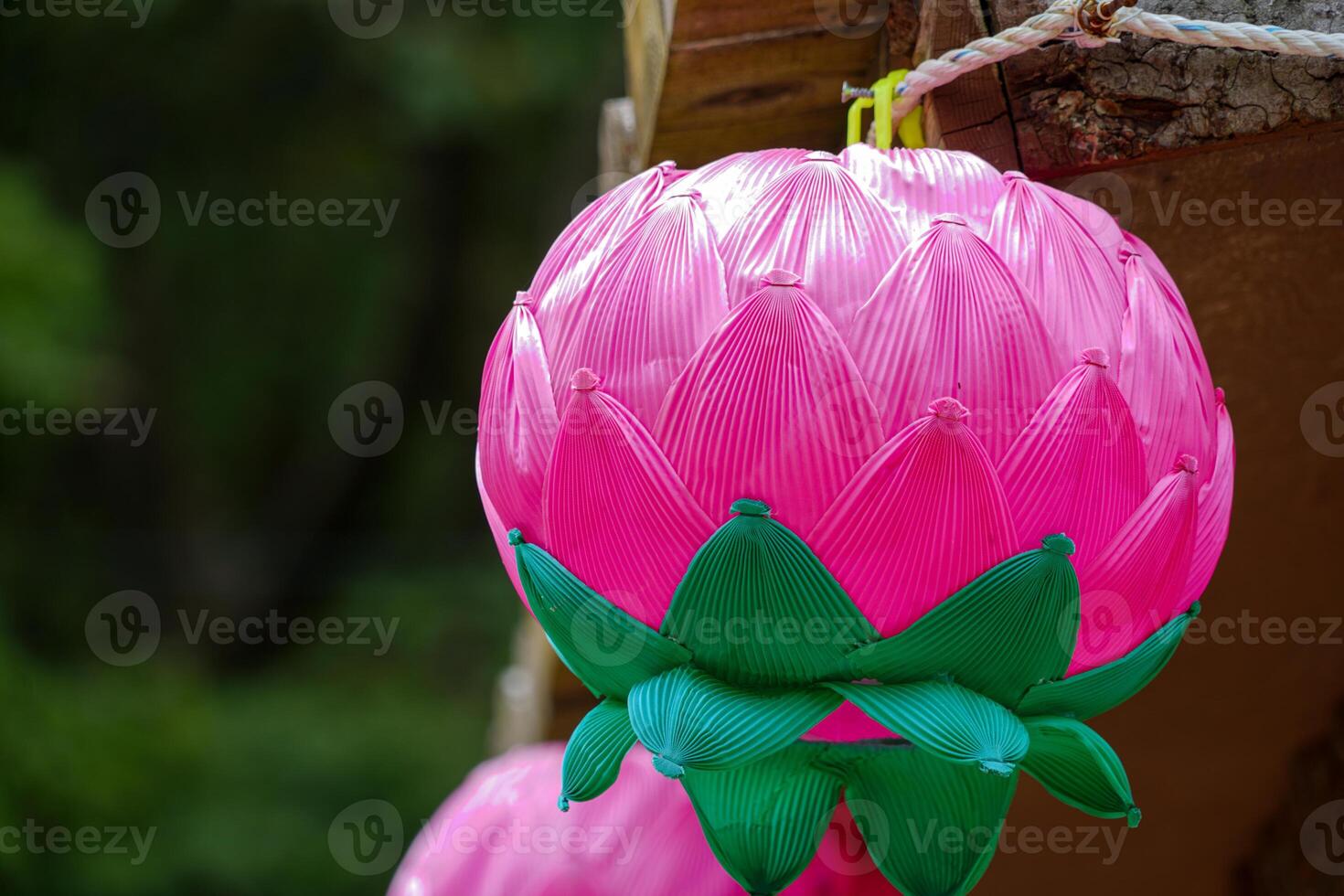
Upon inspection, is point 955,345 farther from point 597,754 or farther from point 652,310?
point 597,754

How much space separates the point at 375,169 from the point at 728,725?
390 cm

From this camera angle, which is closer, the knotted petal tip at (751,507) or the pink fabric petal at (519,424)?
the knotted petal tip at (751,507)

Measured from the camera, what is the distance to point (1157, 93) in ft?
3.76

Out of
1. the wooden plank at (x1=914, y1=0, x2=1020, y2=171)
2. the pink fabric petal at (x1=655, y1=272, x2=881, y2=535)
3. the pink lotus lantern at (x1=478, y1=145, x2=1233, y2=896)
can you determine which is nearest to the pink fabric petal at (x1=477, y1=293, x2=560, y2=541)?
the pink lotus lantern at (x1=478, y1=145, x2=1233, y2=896)

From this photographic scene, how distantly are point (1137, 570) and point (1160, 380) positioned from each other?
0.40ft

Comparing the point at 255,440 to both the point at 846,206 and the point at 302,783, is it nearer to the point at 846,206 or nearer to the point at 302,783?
the point at 302,783

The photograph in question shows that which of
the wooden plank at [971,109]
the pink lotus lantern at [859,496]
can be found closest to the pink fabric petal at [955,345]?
the pink lotus lantern at [859,496]

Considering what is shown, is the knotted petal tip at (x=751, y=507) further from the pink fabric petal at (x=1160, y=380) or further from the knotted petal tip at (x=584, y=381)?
the pink fabric petal at (x=1160, y=380)

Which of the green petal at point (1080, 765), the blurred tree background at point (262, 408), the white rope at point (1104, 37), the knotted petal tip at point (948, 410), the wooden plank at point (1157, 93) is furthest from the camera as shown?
the blurred tree background at point (262, 408)

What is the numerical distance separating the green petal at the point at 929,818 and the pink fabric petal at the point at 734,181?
364mm

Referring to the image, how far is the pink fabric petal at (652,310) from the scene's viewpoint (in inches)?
32.1

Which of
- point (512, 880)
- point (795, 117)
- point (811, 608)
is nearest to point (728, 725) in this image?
point (811, 608)

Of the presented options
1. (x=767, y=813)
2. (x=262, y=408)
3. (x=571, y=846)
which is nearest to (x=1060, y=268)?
(x=767, y=813)

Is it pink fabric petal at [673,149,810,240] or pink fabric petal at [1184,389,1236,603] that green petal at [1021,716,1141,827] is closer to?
pink fabric petal at [1184,389,1236,603]
